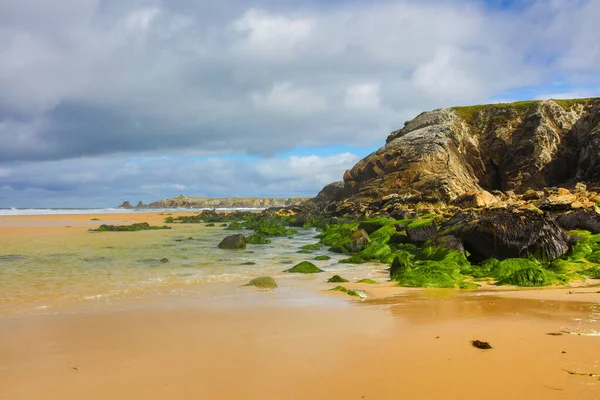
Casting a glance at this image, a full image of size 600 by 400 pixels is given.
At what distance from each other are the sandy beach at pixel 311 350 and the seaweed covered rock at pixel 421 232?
7.35 metres

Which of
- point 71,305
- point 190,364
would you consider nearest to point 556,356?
point 190,364

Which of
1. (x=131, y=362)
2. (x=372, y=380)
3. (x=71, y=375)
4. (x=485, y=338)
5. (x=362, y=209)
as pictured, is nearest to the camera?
(x=372, y=380)

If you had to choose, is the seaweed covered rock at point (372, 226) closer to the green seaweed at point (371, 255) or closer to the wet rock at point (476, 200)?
the green seaweed at point (371, 255)

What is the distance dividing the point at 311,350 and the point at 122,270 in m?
7.67

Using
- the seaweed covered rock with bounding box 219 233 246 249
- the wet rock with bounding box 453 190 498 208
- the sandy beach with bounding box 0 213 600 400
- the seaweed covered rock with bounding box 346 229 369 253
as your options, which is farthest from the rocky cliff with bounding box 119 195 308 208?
the sandy beach with bounding box 0 213 600 400

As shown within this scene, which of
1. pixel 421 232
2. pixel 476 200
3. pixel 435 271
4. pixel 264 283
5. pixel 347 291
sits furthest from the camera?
pixel 476 200

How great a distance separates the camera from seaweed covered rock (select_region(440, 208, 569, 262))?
9078mm

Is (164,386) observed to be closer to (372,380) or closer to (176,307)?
(372,380)

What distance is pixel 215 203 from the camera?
11188 cm

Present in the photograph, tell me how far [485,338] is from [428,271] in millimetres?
4267

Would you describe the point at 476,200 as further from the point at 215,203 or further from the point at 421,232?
the point at 215,203

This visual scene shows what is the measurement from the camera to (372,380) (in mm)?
3045

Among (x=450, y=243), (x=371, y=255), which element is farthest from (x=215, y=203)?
(x=450, y=243)

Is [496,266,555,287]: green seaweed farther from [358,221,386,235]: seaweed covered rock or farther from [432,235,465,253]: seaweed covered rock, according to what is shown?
[358,221,386,235]: seaweed covered rock
